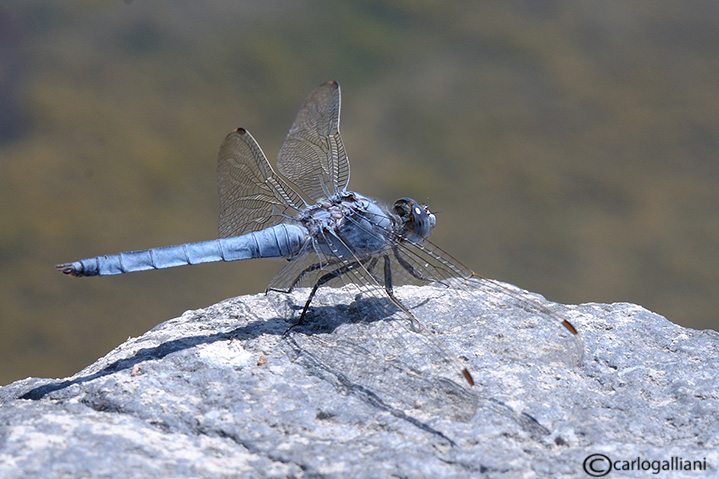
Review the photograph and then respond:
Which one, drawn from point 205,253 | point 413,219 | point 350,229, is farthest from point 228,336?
point 413,219

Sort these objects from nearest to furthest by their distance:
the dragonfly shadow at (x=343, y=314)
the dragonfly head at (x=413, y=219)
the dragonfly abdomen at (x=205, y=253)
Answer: the dragonfly abdomen at (x=205, y=253) < the dragonfly shadow at (x=343, y=314) < the dragonfly head at (x=413, y=219)

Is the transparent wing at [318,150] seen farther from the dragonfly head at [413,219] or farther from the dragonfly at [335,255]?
the dragonfly head at [413,219]

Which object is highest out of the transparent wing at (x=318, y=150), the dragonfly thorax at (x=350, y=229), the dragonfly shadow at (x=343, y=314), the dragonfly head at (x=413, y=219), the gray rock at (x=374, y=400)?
the transparent wing at (x=318, y=150)

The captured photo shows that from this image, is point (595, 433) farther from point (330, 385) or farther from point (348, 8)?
point (348, 8)

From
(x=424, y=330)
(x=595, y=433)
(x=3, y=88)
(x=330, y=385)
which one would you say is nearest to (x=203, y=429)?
(x=330, y=385)

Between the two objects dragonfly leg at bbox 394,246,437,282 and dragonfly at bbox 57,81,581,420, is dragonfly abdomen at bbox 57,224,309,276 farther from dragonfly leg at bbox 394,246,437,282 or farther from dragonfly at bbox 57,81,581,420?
dragonfly leg at bbox 394,246,437,282

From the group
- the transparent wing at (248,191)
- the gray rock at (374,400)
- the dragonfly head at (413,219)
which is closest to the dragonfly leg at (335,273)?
the gray rock at (374,400)

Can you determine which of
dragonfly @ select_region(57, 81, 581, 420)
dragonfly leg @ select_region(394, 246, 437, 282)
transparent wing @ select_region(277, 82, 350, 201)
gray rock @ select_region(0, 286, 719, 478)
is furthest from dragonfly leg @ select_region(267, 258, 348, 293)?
transparent wing @ select_region(277, 82, 350, 201)

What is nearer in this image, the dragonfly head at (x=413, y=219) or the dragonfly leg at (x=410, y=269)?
the dragonfly leg at (x=410, y=269)
